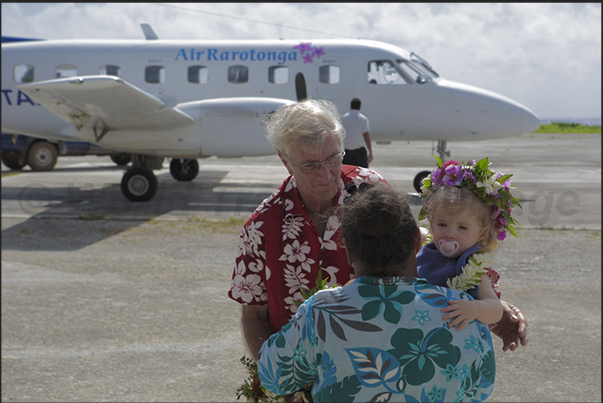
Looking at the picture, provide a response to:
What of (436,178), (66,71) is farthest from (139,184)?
(436,178)

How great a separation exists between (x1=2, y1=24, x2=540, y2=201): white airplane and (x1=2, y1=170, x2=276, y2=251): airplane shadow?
86cm

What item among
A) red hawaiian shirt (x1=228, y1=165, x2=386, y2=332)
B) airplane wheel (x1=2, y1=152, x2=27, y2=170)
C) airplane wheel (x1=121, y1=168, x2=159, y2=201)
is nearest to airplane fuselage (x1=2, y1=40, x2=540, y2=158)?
airplane wheel (x1=121, y1=168, x2=159, y2=201)

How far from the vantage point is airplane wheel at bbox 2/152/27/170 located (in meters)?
18.7

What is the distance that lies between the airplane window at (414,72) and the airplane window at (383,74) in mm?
171

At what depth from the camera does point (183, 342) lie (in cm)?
545

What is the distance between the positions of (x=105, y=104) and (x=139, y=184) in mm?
1905

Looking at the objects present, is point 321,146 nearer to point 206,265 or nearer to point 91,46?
point 206,265

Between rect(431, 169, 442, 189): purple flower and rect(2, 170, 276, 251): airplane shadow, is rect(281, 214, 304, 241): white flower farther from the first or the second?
rect(2, 170, 276, 251): airplane shadow

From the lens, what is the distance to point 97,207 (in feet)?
40.3

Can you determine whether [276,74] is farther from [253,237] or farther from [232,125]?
[253,237]

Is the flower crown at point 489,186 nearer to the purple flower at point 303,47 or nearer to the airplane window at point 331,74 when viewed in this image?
the airplane window at point 331,74

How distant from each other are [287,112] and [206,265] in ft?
19.7

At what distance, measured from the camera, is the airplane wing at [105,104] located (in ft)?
34.4

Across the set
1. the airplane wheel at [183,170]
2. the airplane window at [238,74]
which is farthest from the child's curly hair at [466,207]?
the airplane wheel at [183,170]
